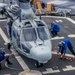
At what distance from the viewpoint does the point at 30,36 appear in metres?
22.0

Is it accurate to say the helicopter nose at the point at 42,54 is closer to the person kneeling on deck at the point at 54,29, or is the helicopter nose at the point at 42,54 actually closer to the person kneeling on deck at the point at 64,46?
the person kneeling on deck at the point at 64,46

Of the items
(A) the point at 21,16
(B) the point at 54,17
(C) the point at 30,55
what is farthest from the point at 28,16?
(B) the point at 54,17

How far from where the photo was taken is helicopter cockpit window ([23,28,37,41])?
21.9m

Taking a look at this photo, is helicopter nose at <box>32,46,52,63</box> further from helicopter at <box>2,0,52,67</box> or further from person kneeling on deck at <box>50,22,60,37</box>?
person kneeling on deck at <box>50,22,60,37</box>

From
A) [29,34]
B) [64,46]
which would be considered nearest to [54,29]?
[64,46]

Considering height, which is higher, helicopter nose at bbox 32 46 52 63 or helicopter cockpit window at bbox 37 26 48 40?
helicopter cockpit window at bbox 37 26 48 40

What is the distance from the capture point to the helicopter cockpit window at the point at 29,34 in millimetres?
21859

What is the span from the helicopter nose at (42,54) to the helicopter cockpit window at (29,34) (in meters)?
1.60

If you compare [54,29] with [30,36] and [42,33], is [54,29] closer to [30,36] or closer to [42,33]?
[42,33]

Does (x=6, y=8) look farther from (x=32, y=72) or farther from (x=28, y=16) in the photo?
(x=32, y=72)

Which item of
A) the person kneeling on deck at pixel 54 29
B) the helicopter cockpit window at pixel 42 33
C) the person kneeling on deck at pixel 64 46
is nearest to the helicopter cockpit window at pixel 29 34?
the helicopter cockpit window at pixel 42 33

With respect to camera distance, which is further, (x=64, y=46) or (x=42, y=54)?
(x=64, y=46)

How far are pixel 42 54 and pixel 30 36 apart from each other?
2.74 m

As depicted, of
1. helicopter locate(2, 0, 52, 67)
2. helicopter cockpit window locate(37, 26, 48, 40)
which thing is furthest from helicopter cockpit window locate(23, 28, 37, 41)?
helicopter cockpit window locate(37, 26, 48, 40)
